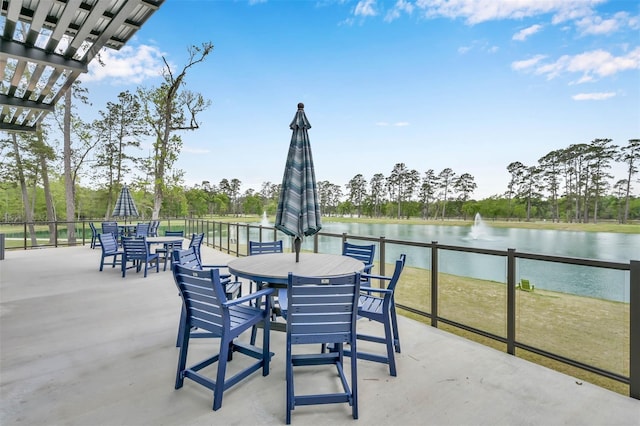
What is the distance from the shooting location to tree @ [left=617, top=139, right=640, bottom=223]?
108 feet

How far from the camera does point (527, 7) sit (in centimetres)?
2083

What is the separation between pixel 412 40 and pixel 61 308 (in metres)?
23.5

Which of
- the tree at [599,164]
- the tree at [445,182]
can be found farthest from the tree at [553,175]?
the tree at [445,182]

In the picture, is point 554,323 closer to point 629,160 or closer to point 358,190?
point 629,160

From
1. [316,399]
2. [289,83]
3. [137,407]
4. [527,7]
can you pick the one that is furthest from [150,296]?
[527,7]

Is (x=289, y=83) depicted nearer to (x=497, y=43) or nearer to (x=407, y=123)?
(x=497, y=43)

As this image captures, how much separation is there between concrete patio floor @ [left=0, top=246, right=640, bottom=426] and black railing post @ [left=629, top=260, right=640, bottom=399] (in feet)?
0.39

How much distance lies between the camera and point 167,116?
47.2 ft

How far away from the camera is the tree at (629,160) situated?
108 ft

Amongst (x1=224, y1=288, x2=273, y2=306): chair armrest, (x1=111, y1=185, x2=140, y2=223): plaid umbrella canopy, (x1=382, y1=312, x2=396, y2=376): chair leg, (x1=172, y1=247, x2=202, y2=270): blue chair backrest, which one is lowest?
(x1=382, y1=312, x2=396, y2=376): chair leg

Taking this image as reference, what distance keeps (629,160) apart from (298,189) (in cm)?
4704

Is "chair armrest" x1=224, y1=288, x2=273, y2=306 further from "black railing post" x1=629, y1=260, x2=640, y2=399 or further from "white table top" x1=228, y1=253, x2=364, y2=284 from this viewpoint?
Answer: "black railing post" x1=629, y1=260, x2=640, y2=399

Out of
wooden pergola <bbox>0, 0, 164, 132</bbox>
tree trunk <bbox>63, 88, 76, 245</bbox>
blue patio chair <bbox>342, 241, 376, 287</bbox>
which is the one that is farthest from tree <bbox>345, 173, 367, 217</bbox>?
wooden pergola <bbox>0, 0, 164, 132</bbox>

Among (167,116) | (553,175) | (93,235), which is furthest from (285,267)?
(553,175)
